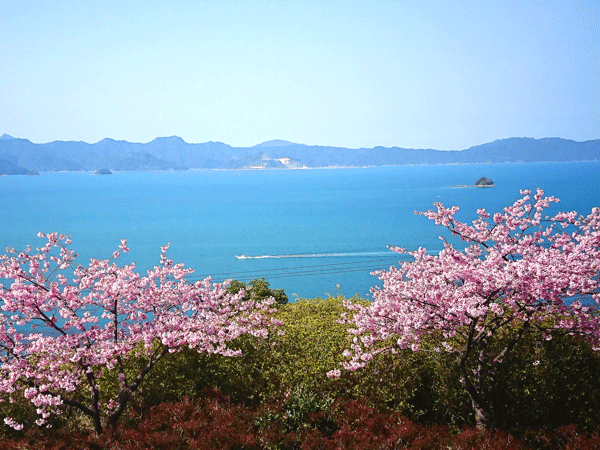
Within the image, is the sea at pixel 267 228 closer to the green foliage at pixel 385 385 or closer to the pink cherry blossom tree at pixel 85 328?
the green foliage at pixel 385 385

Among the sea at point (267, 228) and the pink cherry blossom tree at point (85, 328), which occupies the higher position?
the pink cherry blossom tree at point (85, 328)

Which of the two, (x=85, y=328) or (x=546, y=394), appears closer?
(x=85, y=328)

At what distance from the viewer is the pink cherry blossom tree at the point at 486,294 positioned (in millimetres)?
6188

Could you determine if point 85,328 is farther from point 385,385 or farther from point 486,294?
point 486,294

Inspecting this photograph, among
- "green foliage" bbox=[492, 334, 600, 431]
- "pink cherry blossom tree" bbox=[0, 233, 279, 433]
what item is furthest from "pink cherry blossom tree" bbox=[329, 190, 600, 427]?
"pink cherry blossom tree" bbox=[0, 233, 279, 433]

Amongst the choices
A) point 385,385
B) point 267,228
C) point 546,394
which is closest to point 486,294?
point 546,394

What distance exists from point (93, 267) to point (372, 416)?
4.76 meters

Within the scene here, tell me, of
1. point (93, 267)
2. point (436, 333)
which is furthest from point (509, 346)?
point (93, 267)

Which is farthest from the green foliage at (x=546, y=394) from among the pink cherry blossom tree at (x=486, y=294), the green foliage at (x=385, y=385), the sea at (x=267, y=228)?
the sea at (x=267, y=228)

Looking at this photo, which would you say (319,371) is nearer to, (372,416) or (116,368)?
(372,416)

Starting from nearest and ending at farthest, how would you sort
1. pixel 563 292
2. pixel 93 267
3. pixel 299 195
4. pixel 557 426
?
1. pixel 563 292
2. pixel 557 426
3. pixel 93 267
4. pixel 299 195

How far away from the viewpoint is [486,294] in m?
6.37

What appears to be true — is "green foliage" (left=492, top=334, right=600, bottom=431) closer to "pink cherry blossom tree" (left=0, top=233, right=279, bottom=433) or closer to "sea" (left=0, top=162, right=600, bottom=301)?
"pink cherry blossom tree" (left=0, top=233, right=279, bottom=433)

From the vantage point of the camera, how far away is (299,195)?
14725 centimetres
